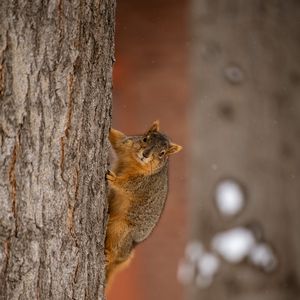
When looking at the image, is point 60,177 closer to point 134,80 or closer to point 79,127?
point 79,127

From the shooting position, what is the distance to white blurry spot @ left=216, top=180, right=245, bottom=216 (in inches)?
233

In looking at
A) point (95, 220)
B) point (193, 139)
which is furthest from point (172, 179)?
point (95, 220)

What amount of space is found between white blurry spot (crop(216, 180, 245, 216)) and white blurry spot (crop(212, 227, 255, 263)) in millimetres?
172

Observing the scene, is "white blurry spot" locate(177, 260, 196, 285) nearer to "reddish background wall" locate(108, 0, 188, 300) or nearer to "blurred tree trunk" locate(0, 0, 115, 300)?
"reddish background wall" locate(108, 0, 188, 300)

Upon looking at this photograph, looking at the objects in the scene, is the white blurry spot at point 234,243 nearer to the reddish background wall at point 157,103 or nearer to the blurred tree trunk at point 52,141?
the reddish background wall at point 157,103

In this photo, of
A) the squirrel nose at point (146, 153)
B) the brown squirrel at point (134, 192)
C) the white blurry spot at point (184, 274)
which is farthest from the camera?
the white blurry spot at point (184, 274)

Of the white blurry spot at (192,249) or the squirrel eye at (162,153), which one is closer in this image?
the squirrel eye at (162,153)

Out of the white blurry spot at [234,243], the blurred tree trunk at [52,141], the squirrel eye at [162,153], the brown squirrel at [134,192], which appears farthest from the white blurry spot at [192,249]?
the blurred tree trunk at [52,141]

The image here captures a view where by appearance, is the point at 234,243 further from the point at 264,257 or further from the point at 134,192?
the point at 134,192

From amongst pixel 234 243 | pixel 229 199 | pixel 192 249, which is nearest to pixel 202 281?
pixel 192 249

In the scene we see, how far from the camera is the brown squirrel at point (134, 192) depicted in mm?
2670

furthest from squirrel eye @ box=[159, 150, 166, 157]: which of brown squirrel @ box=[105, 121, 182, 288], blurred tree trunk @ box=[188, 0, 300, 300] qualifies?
blurred tree trunk @ box=[188, 0, 300, 300]

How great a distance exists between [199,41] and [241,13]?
43 centimetres

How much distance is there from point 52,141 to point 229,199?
4.11 meters
